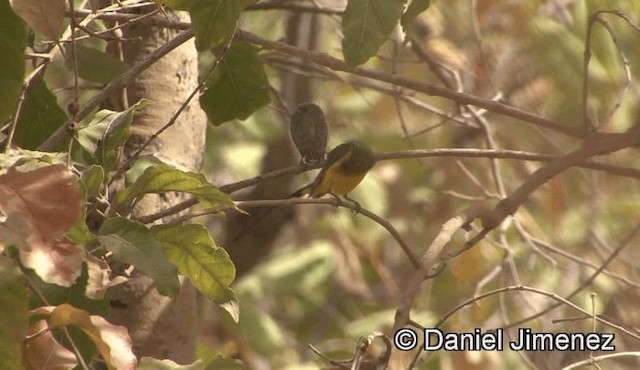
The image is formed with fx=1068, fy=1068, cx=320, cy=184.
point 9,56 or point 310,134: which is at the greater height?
point 9,56

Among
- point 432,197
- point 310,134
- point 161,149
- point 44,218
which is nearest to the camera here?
point 44,218

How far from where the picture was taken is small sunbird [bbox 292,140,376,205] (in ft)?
6.34

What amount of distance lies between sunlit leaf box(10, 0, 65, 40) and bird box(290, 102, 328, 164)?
2.56 feet

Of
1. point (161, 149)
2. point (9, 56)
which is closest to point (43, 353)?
point (9, 56)

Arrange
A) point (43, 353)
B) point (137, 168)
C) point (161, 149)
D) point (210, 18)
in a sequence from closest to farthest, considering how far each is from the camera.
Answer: point (43, 353), point (210, 18), point (137, 168), point (161, 149)

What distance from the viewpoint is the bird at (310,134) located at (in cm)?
198

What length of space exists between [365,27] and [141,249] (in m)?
0.41

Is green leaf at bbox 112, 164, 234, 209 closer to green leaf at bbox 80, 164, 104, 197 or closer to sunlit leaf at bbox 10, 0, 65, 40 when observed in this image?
green leaf at bbox 80, 164, 104, 197

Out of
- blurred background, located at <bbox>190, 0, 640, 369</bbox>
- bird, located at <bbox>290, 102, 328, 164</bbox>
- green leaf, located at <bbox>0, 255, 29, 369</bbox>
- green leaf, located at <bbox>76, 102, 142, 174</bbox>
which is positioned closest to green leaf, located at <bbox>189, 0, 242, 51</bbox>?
green leaf, located at <bbox>76, 102, 142, 174</bbox>

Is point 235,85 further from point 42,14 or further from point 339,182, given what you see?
point 42,14

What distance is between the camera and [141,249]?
1.26 m

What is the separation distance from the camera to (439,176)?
15.0 ft

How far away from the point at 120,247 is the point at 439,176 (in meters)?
3.43

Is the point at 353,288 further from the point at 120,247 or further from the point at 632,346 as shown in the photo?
the point at 120,247
